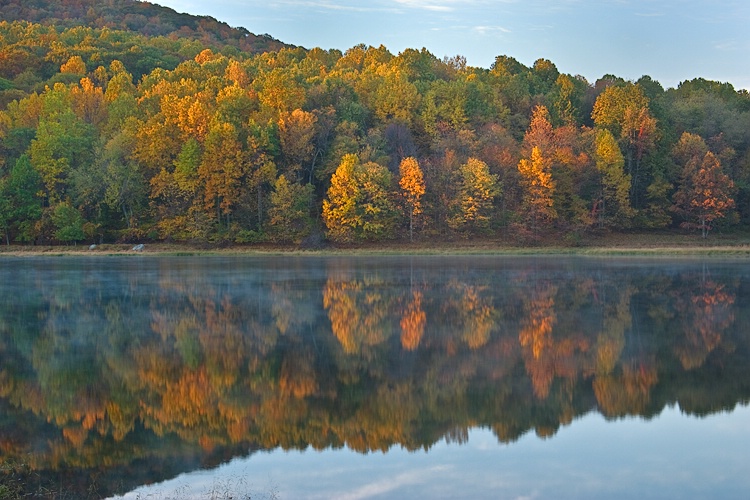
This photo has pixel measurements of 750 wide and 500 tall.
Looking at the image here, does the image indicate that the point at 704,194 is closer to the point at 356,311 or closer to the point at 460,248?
the point at 460,248

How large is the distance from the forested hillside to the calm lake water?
42037mm

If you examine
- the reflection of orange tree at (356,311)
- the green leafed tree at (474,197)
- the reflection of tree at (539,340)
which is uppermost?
the green leafed tree at (474,197)

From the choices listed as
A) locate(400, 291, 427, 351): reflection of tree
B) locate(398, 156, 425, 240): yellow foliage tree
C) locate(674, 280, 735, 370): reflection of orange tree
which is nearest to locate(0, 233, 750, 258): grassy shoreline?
locate(398, 156, 425, 240): yellow foliage tree

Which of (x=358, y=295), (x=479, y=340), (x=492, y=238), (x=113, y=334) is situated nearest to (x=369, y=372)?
(x=479, y=340)

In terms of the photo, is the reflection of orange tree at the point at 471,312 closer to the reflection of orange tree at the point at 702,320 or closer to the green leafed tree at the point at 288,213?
the reflection of orange tree at the point at 702,320

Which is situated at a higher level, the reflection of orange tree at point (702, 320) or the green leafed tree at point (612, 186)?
the green leafed tree at point (612, 186)

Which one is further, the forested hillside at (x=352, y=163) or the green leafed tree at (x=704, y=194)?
the green leafed tree at (x=704, y=194)

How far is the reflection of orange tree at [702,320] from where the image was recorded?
65.0 ft

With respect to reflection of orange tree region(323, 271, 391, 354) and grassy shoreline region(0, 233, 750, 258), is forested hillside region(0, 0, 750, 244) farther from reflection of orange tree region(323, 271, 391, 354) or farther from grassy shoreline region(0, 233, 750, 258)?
reflection of orange tree region(323, 271, 391, 354)

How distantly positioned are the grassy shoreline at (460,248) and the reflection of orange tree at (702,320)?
3248 cm

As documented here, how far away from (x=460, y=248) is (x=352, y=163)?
38.2 ft

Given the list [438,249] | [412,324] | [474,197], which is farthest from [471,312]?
[474,197]

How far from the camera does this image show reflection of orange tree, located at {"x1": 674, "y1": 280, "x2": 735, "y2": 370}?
19797 mm

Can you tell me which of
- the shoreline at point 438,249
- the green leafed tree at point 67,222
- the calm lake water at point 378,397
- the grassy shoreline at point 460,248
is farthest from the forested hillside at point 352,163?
the calm lake water at point 378,397
